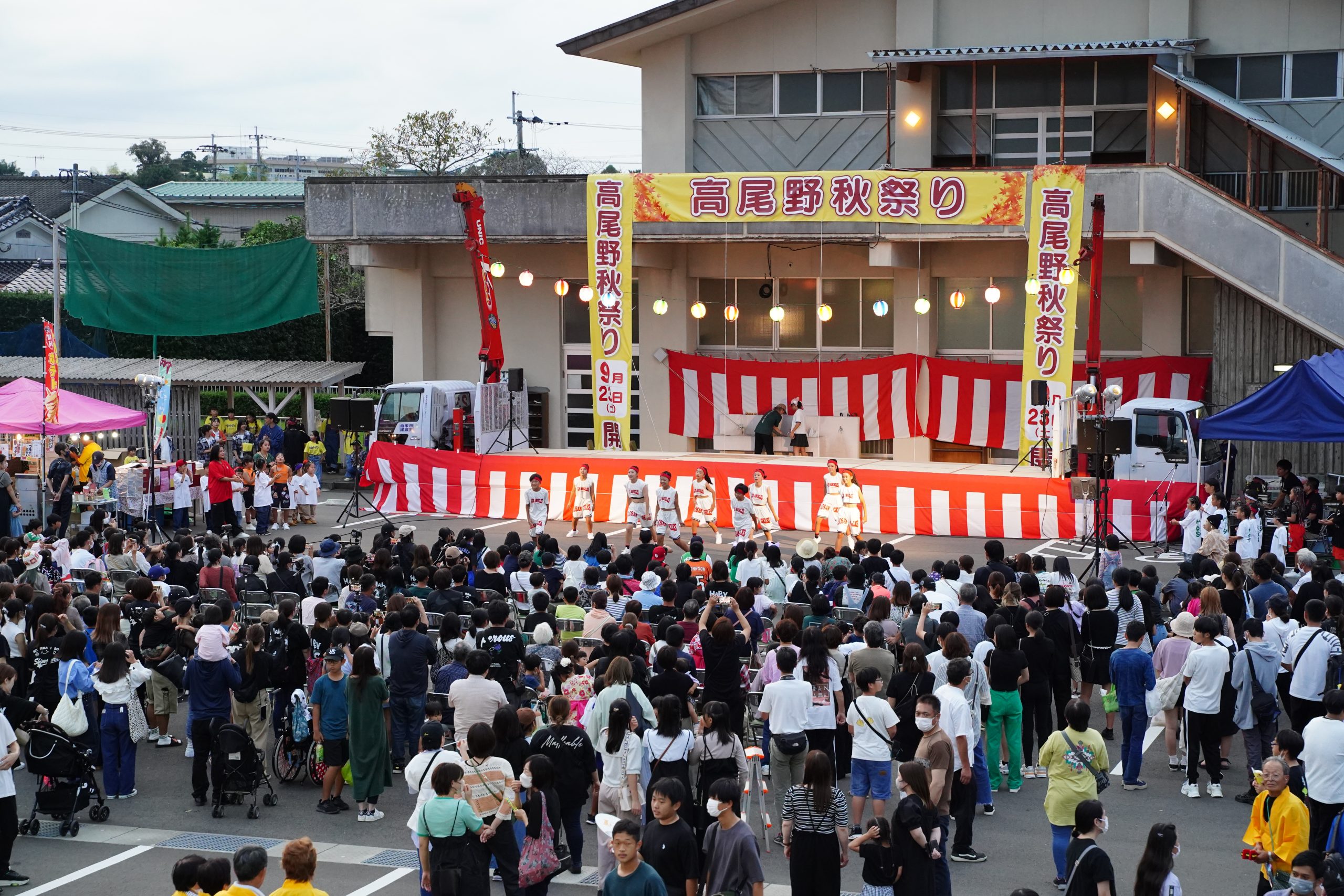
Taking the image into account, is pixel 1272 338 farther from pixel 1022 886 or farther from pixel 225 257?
pixel 225 257

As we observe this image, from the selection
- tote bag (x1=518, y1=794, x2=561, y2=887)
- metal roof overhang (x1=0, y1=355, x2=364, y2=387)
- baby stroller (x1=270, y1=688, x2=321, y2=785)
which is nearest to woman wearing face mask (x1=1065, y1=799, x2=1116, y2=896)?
tote bag (x1=518, y1=794, x2=561, y2=887)

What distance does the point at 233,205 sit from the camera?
61594 mm

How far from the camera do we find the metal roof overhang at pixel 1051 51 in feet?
85.0

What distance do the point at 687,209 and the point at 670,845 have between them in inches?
731

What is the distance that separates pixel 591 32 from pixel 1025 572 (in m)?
20.0

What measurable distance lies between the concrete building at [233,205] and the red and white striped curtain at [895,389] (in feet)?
116

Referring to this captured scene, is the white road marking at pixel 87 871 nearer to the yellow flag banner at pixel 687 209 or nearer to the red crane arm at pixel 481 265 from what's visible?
the yellow flag banner at pixel 687 209

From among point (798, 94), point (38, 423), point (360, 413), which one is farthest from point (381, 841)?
point (798, 94)

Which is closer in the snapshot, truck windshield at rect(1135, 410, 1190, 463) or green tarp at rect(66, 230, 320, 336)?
truck windshield at rect(1135, 410, 1190, 463)

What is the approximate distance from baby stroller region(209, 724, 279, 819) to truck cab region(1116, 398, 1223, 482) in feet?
53.1

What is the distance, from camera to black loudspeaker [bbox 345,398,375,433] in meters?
25.4

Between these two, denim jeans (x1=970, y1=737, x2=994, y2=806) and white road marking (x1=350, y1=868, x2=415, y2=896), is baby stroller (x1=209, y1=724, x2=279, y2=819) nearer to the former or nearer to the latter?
white road marking (x1=350, y1=868, x2=415, y2=896)

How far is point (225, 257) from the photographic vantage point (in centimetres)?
3198

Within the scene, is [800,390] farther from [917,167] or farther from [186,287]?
[186,287]
